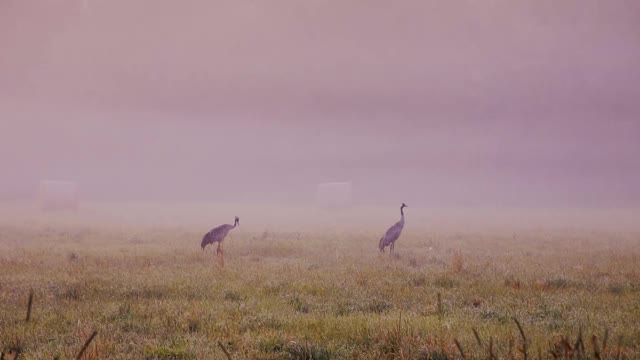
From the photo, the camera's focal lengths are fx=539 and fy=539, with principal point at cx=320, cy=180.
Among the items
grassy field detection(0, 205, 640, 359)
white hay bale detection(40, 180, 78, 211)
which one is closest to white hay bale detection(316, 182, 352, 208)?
white hay bale detection(40, 180, 78, 211)

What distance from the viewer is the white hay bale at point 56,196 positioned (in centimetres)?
7000

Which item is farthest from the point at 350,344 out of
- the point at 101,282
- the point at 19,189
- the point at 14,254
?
the point at 19,189

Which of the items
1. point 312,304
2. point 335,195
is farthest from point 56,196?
point 312,304

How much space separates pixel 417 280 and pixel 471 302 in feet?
9.93

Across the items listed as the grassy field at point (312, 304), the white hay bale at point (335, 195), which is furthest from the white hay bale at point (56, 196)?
the grassy field at point (312, 304)

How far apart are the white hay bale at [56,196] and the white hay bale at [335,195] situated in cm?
3711

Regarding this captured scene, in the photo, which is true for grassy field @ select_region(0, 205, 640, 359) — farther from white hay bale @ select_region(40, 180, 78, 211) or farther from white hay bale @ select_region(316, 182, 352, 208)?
white hay bale @ select_region(316, 182, 352, 208)

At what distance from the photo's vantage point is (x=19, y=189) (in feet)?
359

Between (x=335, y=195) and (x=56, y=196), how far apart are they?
134 feet

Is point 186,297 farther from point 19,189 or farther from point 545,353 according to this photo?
point 19,189

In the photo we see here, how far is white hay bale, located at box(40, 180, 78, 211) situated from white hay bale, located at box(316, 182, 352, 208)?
3711 cm

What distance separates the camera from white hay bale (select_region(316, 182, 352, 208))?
8738 cm

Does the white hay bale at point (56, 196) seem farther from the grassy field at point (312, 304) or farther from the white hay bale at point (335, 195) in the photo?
the grassy field at point (312, 304)

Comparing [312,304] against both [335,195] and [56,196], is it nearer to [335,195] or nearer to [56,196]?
[56,196]
